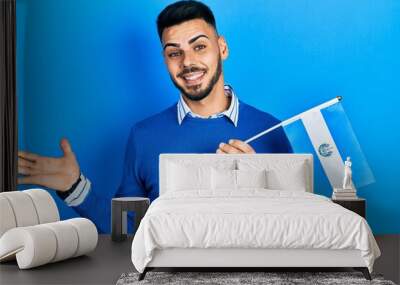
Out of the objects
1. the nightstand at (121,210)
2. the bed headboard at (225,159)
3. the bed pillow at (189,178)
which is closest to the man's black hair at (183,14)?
the bed headboard at (225,159)

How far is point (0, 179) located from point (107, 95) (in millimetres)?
1501

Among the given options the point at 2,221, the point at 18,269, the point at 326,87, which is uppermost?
the point at 326,87

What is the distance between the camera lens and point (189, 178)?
6484 mm

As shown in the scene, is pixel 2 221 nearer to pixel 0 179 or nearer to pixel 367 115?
pixel 0 179

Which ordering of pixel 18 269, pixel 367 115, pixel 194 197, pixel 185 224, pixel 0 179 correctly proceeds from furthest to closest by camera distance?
pixel 367 115 → pixel 0 179 → pixel 194 197 → pixel 18 269 → pixel 185 224

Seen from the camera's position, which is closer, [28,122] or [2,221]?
[2,221]

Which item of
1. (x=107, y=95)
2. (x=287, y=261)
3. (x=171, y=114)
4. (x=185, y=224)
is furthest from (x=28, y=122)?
(x=287, y=261)

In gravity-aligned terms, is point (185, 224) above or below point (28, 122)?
below

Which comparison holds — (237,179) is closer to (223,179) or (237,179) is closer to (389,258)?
(223,179)

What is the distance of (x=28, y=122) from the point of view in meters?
7.24

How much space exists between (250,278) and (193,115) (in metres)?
2.72

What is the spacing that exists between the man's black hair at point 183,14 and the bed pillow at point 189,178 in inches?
62.4

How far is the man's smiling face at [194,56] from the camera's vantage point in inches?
276

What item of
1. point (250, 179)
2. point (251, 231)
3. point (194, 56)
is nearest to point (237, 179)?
point (250, 179)
